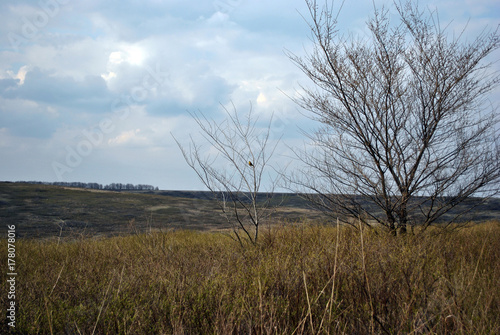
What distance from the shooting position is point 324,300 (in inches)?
124

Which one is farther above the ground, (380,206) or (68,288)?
(380,206)

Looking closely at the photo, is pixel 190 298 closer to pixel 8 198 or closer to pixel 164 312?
pixel 164 312

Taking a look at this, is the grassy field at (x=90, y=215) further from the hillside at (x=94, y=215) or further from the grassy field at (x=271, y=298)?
the grassy field at (x=271, y=298)

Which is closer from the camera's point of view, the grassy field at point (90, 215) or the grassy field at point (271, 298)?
the grassy field at point (271, 298)

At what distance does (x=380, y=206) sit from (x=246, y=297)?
4.06 metres

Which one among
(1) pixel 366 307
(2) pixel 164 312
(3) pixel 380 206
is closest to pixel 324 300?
(1) pixel 366 307

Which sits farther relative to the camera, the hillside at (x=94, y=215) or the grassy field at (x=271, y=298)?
the hillside at (x=94, y=215)

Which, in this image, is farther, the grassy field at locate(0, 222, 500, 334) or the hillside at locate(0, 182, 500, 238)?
the hillside at locate(0, 182, 500, 238)

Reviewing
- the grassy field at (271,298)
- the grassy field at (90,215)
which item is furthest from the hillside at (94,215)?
the grassy field at (271,298)

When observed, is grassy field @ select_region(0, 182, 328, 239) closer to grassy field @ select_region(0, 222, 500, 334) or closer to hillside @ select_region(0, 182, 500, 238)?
hillside @ select_region(0, 182, 500, 238)

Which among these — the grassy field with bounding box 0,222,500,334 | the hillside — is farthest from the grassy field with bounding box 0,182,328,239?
the grassy field with bounding box 0,222,500,334

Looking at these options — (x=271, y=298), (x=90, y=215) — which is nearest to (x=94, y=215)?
(x=90, y=215)

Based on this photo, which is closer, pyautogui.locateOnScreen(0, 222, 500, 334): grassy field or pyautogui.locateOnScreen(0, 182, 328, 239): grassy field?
pyautogui.locateOnScreen(0, 222, 500, 334): grassy field

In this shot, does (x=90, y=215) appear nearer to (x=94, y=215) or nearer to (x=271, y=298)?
(x=94, y=215)
